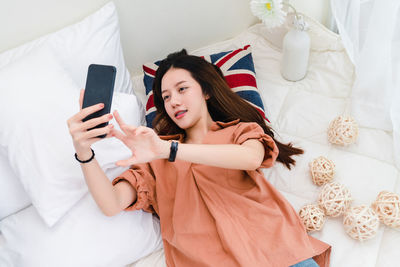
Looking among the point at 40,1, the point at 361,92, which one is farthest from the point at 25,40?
the point at 361,92

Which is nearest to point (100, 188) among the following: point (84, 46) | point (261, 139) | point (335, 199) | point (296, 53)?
point (261, 139)

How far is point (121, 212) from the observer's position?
1.16 metres

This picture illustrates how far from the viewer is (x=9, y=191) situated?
115cm

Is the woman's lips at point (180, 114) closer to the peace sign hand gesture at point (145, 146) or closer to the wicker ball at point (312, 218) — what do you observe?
the peace sign hand gesture at point (145, 146)

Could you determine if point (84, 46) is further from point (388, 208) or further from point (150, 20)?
point (388, 208)

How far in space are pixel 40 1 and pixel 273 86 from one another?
1044 millimetres

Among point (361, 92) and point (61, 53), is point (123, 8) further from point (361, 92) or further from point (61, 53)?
point (361, 92)

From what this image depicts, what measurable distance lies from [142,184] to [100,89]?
1.31 ft

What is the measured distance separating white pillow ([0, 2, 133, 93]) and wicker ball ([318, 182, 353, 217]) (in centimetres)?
Answer: 92

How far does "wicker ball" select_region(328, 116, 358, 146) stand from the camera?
1.34 meters

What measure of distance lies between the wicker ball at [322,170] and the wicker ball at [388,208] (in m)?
0.17

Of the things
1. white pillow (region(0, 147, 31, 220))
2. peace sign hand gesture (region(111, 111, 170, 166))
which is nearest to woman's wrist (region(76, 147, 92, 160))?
peace sign hand gesture (region(111, 111, 170, 166))

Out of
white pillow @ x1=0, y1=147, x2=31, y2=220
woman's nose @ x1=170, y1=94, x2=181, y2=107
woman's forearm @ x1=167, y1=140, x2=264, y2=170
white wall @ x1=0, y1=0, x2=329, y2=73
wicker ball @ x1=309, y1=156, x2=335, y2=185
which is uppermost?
white wall @ x1=0, y1=0, x2=329, y2=73

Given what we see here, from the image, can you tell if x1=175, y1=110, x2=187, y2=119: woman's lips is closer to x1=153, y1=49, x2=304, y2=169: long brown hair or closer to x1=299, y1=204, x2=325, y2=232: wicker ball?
x1=153, y1=49, x2=304, y2=169: long brown hair
